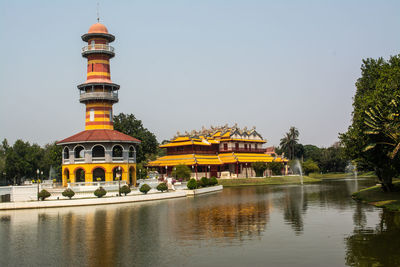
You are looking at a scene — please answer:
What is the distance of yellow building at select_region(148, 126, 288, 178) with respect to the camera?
83562mm

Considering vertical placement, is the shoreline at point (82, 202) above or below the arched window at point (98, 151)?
below

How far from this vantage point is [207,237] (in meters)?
22.0

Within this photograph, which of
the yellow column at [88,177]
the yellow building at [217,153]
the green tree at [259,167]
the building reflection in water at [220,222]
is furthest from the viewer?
the green tree at [259,167]

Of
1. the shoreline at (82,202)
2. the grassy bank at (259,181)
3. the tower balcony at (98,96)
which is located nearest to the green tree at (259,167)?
the grassy bank at (259,181)

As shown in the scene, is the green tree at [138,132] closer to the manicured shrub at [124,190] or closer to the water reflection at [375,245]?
the manicured shrub at [124,190]

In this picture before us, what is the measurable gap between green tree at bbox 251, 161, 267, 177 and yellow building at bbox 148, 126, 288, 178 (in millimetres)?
1283

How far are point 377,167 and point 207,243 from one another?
24.4 m

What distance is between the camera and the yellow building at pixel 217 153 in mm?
83562

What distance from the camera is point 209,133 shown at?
9644 cm

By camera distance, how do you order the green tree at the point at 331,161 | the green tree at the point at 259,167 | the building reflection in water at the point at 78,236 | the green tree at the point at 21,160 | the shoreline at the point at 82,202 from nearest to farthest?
the building reflection in water at the point at 78,236, the shoreline at the point at 82,202, the green tree at the point at 21,160, the green tree at the point at 259,167, the green tree at the point at 331,161

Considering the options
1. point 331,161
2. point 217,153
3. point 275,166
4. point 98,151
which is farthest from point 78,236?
point 331,161

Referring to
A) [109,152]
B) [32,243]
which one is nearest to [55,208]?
[109,152]

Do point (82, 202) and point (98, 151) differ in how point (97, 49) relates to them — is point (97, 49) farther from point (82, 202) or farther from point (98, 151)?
point (82, 202)

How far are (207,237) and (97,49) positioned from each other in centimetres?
4158
